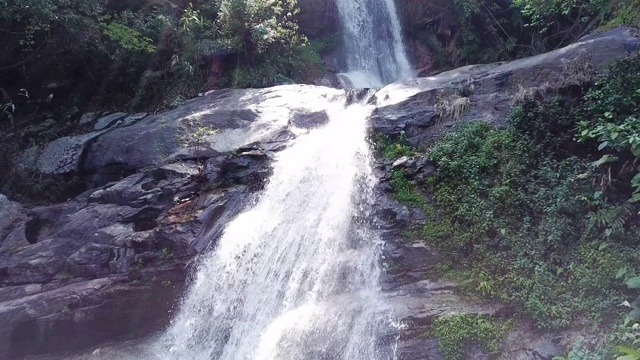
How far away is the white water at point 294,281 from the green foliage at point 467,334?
96cm

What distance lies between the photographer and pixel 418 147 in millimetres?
10586

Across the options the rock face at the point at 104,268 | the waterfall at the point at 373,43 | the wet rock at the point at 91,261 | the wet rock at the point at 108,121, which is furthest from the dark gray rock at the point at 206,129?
the waterfall at the point at 373,43

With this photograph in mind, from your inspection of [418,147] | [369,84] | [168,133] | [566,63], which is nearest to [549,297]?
[418,147]

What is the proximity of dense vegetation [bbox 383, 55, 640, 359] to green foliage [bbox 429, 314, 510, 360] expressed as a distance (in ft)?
1.57

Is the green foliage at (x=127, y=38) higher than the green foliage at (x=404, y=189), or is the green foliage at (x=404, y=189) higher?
the green foliage at (x=127, y=38)

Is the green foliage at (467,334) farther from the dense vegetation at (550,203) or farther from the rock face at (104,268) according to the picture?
the rock face at (104,268)

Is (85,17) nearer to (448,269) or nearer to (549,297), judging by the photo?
(448,269)

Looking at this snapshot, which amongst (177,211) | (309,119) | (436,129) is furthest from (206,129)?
(436,129)

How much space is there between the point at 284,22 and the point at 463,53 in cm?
658

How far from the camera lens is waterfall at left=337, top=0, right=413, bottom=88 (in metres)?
19.2

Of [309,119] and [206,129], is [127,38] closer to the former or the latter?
[206,129]

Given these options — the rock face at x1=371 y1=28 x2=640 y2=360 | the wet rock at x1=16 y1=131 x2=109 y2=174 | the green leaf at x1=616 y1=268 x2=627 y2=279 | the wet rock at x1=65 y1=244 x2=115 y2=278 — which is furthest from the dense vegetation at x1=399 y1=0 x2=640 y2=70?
the wet rock at x1=16 y1=131 x2=109 y2=174

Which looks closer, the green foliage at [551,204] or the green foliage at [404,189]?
the green foliage at [551,204]

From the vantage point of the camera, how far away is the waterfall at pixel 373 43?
19.2 m
